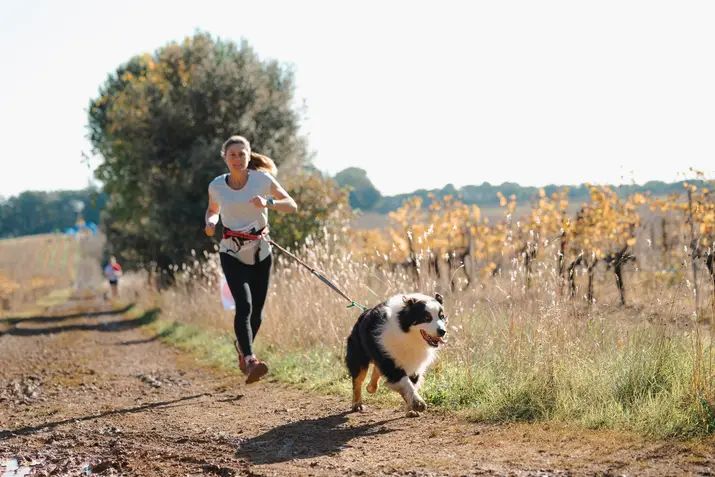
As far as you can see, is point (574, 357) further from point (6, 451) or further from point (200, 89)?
point (200, 89)

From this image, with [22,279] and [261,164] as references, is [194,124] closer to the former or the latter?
[261,164]

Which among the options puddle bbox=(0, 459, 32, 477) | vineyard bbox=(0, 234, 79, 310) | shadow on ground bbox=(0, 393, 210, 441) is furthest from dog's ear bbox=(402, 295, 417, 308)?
vineyard bbox=(0, 234, 79, 310)

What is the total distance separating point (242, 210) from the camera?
737cm

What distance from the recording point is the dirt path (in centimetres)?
456

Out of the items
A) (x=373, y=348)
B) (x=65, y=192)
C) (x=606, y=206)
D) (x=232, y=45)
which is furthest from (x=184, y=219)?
(x=65, y=192)

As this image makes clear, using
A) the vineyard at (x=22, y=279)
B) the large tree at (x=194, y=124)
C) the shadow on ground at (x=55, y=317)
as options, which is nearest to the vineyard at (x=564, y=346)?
the large tree at (x=194, y=124)

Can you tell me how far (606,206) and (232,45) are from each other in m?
12.7

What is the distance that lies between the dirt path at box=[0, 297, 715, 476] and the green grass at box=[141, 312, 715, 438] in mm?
247

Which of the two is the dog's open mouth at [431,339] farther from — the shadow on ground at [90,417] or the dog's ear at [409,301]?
the shadow on ground at [90,417]

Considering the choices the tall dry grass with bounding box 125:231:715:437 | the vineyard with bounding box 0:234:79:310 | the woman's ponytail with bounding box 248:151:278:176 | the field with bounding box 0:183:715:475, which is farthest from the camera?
the vineyard with bounding box 0:234:79:310

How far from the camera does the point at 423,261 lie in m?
8.19

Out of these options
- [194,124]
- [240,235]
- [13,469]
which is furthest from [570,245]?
[194,124]

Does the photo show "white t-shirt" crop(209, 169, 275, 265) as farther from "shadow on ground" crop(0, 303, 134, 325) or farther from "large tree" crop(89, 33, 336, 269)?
"shadow on ground" crop(0, 303, 134, 325)

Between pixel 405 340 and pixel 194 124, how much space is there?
52.2 ft
